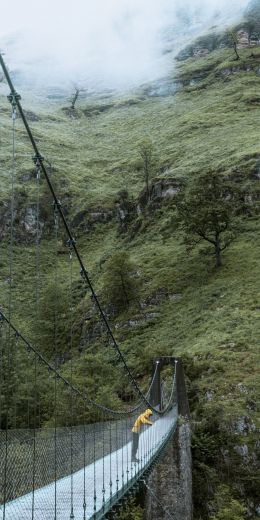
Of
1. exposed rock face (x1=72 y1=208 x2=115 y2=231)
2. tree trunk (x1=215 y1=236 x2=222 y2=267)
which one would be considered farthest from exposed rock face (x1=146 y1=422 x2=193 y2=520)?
exposed rock face (x1=72 y1=208 x2=115 y2=231)

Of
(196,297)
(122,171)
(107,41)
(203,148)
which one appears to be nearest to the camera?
(196,297)

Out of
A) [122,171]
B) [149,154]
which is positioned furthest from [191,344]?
[122,171]

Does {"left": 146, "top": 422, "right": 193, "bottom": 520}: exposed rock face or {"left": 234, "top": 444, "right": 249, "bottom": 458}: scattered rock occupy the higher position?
{"left": 234, "top": 444, "right": 249, "bottom": 458}: scattered rock

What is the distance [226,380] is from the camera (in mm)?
19922

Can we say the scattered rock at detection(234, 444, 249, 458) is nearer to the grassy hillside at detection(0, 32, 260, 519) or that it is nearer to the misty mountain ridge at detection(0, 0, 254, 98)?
the grassy hillside at detection(0, 32, 260, 519)

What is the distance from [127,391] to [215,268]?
1093 centimetres

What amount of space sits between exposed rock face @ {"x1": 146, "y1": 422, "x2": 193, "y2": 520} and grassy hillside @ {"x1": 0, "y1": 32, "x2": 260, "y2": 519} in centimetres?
72

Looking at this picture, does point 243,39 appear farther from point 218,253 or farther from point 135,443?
point 135,443

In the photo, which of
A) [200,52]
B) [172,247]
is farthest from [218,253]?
[200,52]

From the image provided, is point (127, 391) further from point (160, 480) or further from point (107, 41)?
point (107, 41)

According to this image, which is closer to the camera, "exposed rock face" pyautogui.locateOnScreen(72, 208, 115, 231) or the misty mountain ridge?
"exposed rock face" pyautogui.locateOnScreen(72, 208, 115, 231)

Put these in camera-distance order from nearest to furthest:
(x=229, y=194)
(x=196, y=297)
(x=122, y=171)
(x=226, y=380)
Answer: (x=226, y=380)
(x=196, y=297)
(x=229, y=194)
(x=122, y=171)

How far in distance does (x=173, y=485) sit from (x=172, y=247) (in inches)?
815

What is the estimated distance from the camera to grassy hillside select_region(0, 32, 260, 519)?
19.0m
